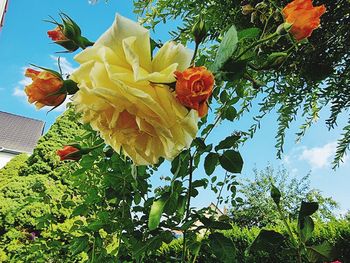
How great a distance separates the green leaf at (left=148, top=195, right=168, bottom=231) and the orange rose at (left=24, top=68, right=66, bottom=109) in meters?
0.21

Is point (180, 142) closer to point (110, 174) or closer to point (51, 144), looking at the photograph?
point (110, 174)

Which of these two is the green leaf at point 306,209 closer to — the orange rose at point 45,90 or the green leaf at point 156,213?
the green leaf at point 156,213

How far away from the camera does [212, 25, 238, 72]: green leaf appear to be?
37 cm

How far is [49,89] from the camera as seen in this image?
374 millimetres

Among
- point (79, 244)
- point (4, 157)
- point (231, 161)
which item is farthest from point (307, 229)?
point (4, 157)

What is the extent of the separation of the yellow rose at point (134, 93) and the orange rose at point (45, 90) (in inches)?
1.0

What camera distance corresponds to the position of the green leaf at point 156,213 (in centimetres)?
47

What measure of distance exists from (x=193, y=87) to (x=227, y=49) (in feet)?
0.29

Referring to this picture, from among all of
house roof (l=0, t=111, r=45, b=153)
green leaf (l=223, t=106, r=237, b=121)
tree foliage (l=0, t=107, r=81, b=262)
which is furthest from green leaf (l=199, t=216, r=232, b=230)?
house roof (l=0, t=111, r=45, b=153)

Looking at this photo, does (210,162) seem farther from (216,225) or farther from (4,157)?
(4,157)

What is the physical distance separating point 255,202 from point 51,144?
968cm

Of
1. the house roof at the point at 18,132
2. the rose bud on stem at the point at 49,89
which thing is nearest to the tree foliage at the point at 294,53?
the rose bud on stem at the point at 49,89

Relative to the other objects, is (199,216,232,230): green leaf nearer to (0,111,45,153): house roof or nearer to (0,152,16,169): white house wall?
(0,152,16,169): white house wall

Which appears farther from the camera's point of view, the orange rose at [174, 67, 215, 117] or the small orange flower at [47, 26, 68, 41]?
the small orange flower at [47, 26, 68, 41]
